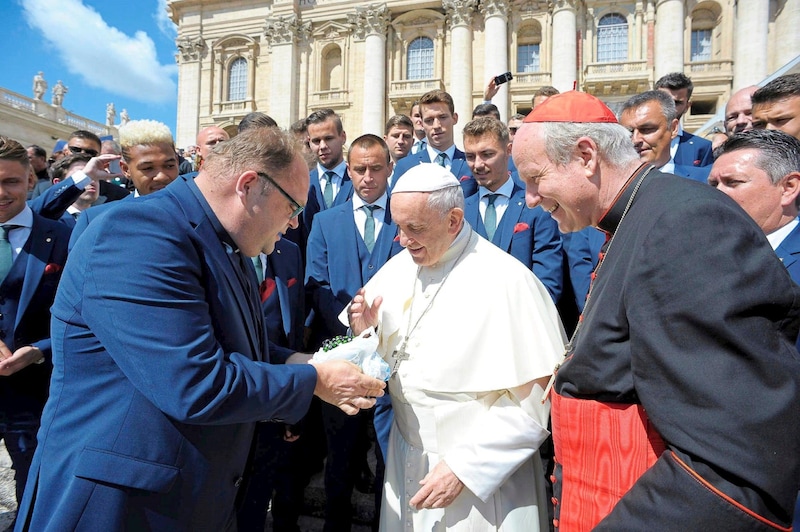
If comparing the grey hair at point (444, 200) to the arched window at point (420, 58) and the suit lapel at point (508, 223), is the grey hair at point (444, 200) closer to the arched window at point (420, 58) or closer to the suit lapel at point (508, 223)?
the suit lapel at point (508, 223)

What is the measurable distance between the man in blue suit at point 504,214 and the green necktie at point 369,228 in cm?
77

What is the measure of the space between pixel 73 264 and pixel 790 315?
2.11 meters

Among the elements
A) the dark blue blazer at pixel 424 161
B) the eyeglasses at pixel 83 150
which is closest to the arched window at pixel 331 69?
the dark blue blazer at pixel 424 161

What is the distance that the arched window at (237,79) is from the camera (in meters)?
31.5

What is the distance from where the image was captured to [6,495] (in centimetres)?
402

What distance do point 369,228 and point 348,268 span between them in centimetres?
47

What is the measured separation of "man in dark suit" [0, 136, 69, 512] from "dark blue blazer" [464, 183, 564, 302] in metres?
3.26

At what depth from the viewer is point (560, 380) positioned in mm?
1671

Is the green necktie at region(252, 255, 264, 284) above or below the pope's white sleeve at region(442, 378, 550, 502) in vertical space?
above

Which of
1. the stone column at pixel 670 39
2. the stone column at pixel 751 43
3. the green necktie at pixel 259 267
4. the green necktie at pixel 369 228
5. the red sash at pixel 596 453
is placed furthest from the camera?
the stone column at pixel 670 39

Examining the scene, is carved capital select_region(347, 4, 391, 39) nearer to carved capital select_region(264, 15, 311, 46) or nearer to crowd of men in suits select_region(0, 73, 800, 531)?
carved capital select_region(264, 15, 311, 46)

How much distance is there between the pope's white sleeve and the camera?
86.4 inches

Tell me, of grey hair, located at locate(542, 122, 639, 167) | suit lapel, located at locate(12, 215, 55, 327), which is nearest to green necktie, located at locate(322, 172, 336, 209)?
suit lapel, located at locate(12, 215, 55, 327)

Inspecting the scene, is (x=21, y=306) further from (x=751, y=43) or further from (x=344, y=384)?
(x=751, y=43)
